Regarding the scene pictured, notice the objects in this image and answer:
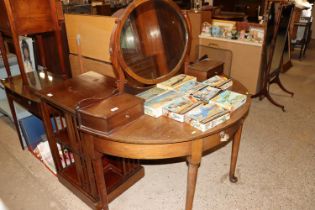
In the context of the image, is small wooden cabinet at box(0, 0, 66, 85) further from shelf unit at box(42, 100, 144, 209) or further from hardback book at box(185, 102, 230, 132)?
hardback book at box(185, 102, 230, 132)

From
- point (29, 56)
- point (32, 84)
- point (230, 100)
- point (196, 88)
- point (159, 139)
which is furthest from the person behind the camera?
point (29, 56)

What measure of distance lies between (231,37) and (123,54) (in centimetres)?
209

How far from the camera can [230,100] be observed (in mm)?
1309

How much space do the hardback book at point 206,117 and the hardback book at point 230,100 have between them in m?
0.04

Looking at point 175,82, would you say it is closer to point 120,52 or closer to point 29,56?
point 120,52

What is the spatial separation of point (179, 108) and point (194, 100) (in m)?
0.13

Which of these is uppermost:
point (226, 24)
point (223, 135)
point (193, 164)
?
point (226, 24)

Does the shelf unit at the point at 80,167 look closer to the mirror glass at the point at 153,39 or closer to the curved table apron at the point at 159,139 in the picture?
the curved table apron at the point at 159,139

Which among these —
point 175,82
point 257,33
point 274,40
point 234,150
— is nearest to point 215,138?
point 175,82

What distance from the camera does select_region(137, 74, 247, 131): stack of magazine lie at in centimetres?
118

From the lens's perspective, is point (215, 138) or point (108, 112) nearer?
point (108, 112)

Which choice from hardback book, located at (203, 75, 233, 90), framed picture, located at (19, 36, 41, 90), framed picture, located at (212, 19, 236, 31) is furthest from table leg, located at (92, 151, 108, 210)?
framed picture, located at (212, 19, 236, 31)

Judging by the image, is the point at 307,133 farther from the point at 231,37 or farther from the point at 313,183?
the point at 231,37

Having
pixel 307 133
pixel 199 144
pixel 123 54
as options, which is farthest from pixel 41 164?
pixel 307 133
